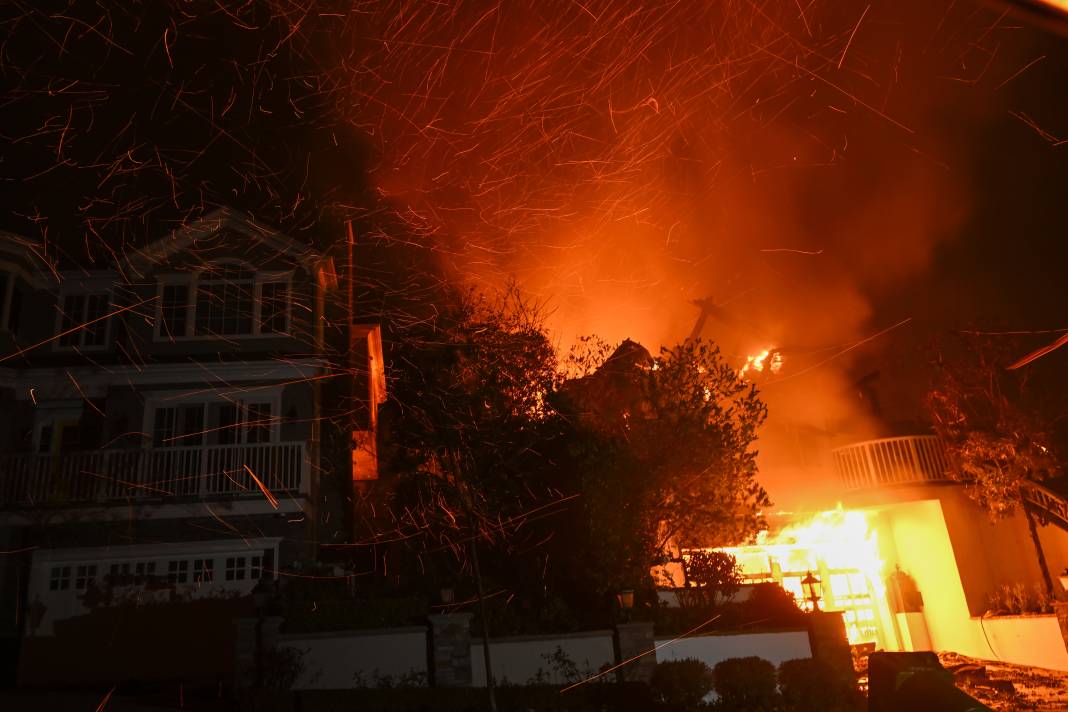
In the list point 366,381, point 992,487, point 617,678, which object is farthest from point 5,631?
point 992,487

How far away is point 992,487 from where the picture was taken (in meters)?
17.6

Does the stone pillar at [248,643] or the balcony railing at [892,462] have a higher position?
the balcony railing at [892,462]

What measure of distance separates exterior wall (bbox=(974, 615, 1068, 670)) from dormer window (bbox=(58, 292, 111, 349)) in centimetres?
2119

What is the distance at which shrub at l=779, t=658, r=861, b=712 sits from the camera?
11.9 metres

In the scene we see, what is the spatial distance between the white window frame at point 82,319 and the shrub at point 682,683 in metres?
14.5

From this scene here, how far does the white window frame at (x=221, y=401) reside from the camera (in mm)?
17500

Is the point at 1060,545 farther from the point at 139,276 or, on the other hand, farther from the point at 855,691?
the point at 139,276

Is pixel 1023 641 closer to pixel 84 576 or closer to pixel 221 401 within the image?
pixel 221 401

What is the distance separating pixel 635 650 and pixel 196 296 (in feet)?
43.1

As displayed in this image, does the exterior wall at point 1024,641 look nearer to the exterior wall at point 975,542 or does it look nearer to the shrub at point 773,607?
the exterior wall at point 975,542

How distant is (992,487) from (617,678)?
10.7m

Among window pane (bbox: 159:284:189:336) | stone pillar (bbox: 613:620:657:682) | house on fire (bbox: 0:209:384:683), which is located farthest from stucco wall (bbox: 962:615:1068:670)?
window pane (bbox: 159:284:189:336)

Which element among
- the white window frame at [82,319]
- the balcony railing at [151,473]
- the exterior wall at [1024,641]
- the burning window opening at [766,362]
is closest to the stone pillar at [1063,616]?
the exterior wall at [1024,641]

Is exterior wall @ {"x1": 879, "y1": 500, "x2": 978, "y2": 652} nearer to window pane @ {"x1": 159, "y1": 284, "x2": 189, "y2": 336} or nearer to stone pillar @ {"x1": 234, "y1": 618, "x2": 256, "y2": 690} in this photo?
stone pillar @ {"x1": 234, "y1": 618, "x2": 256, "y2": 690}
